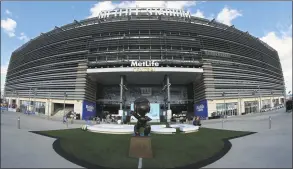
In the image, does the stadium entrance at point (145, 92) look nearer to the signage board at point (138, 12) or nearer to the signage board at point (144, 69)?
the signage board at point (144, 69)

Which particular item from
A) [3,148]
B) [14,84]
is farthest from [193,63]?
[14,84]

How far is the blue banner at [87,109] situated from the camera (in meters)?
50.7

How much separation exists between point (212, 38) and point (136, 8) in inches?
1014

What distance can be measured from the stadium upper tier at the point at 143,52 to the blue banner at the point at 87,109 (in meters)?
1.72

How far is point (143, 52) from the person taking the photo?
163ft

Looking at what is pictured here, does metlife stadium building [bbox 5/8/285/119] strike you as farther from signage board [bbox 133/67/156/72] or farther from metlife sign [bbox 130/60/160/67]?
metlife sign [bbox 130/60/160/67]

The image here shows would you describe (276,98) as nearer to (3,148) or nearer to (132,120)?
(132,120)

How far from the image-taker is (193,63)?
49.7m

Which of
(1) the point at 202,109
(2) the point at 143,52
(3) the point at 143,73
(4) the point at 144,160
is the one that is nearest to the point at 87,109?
(3) the point at 143,73

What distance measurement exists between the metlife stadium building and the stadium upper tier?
0.86 ft

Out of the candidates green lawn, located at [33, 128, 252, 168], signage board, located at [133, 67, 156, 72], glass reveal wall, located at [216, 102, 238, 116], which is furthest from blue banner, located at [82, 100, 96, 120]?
green lawn, located at [33, 128, 252, 168]

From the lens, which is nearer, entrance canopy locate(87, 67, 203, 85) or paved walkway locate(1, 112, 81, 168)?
paved walkway locate(1, 112, 81, 168)

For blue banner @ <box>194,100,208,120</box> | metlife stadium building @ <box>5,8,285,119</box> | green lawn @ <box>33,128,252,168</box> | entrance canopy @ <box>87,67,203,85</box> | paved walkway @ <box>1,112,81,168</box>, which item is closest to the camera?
paved walkway @ <box>1,112,81,168</box>

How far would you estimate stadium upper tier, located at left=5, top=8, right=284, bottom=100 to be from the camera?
50.2 m
